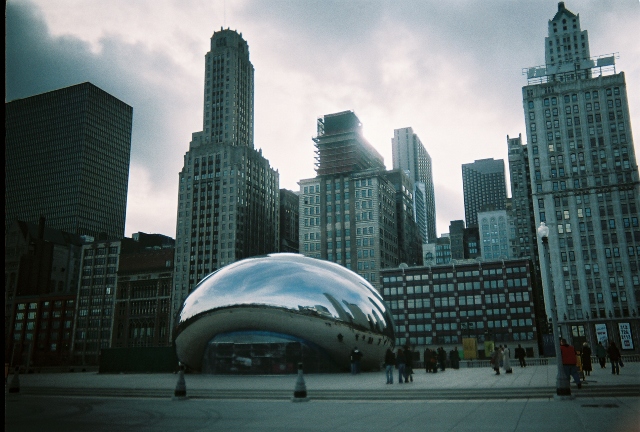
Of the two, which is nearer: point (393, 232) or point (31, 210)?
point (31, 210)

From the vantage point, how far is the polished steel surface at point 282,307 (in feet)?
91.8

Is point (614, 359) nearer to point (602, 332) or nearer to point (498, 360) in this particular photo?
point (498, 360)

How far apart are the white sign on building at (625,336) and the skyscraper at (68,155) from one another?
311ft

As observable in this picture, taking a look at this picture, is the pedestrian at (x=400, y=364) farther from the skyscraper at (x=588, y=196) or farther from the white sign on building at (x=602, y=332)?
the white sign on building at (x=602, y=332)

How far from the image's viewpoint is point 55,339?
393 feet

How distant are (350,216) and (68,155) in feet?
377

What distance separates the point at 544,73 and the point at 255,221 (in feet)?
275

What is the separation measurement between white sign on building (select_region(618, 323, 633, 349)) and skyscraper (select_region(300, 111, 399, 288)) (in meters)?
50.4

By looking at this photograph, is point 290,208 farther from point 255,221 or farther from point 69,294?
point 69,294

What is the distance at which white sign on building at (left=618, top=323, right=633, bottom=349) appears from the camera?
90.8 metres

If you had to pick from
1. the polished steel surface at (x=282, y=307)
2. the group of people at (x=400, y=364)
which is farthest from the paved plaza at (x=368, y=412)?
the polished steel surface at (x=282, y=307)

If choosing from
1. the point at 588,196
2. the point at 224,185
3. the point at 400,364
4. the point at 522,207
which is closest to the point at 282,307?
the point at 400,364

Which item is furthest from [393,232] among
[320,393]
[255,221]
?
[320,393]

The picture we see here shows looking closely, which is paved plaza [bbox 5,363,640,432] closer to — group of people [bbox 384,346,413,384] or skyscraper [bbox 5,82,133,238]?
group of people [bbox 384,346,413,384]
